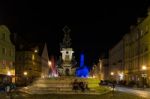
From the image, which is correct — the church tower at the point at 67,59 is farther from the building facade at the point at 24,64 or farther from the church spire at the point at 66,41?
the building facade at the point at 24,64

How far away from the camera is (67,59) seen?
67.6m

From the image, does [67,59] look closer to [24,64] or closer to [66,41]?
[66,41]

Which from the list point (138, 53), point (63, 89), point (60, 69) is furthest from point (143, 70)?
point (63, 89)

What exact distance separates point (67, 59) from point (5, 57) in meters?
23.5

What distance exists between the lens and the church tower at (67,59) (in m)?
→ 66.9

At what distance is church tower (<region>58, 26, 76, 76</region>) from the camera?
66.9 meters

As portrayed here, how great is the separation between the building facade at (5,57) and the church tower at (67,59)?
20.0 m

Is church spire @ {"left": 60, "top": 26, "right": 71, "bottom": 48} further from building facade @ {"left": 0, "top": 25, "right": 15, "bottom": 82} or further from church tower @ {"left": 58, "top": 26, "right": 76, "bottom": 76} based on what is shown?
building facade @ {"left": 0, "top": 25, "right": 15, "bottom": 82}

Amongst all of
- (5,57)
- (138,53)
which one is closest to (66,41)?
(5,57)

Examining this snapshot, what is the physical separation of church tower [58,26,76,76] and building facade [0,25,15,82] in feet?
65.7

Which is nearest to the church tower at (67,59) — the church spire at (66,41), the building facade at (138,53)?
the church spire at (66,41)

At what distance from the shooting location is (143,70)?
86.6 metres

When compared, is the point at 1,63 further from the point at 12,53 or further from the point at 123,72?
the point at 123,72

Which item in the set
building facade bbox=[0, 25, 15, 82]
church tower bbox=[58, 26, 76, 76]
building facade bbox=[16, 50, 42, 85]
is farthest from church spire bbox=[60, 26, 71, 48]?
building facade bbox=[16, 50, 42, 85]
